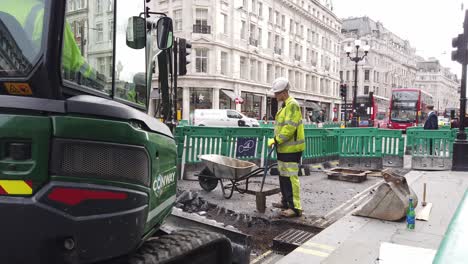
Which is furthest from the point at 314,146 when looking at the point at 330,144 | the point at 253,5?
the point at 253,5

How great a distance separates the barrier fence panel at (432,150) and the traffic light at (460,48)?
2437 mm

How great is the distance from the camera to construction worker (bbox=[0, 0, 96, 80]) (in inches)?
70.6

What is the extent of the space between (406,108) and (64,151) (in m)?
35.1

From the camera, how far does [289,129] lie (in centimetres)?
573

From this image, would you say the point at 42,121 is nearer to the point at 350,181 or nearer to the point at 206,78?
the point at 350,181

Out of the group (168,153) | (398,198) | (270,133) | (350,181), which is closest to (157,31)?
(168,153)

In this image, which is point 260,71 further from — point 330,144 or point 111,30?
point 111,30

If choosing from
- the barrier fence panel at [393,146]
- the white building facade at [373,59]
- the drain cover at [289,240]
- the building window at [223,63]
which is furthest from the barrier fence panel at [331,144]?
the white building facade at [373,59]

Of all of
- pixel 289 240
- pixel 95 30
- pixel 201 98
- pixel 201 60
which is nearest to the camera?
pixel 95 30

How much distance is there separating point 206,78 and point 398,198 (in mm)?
33487

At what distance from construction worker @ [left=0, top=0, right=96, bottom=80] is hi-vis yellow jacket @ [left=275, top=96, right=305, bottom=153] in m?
4.09

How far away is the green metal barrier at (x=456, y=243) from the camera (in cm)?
114

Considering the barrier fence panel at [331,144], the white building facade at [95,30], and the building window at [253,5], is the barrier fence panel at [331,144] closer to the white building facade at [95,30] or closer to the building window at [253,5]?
the white building facade at [95,30]

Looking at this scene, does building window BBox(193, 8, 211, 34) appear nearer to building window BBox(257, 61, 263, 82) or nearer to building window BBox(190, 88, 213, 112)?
building window BBox(190, 88, 213, 112)
